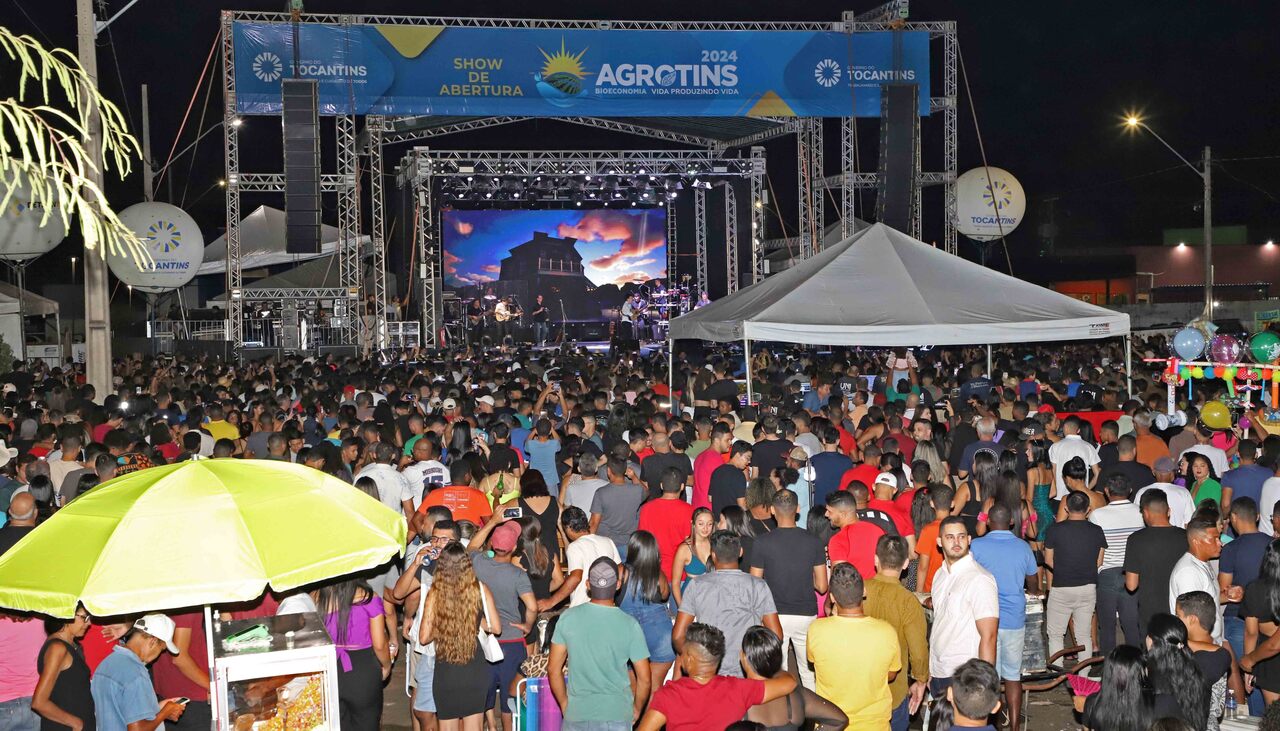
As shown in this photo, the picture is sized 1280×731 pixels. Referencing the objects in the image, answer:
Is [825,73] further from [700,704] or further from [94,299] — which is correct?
[700,704]

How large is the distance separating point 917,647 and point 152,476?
3.48 metres

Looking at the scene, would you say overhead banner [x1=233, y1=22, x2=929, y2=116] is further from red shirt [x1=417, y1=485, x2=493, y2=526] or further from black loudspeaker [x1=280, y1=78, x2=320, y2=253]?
red shirt [x1=417, y1=485, x2=493, y2=526]

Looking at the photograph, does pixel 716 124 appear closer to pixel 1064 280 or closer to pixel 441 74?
pixel 441 74

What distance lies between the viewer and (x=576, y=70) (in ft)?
81.8

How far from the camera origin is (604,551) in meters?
6.76

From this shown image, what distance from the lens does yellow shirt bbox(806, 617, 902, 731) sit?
5266 millimetres

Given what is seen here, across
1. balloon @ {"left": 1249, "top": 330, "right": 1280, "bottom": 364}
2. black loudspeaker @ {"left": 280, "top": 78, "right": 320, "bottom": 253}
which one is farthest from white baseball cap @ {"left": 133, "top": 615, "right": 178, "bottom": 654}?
black loudspeaker @ {"left": 280, "top": 78, "right": 320, "bottom": 253}

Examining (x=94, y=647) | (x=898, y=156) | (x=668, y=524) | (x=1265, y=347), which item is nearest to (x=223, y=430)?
(x=668, y=524)

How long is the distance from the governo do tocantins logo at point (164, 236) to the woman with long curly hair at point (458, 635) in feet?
54.2

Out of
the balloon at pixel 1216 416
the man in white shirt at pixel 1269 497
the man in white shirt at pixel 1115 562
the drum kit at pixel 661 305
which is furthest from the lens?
the drum kit at pixel 661 305

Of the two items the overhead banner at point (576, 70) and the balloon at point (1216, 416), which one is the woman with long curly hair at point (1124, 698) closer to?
the balloon at point (1216, 416)

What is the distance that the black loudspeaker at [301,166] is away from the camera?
73.7ft

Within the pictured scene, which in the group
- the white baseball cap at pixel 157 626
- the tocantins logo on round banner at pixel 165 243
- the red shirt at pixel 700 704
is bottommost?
the red shirt at pixel 700 704

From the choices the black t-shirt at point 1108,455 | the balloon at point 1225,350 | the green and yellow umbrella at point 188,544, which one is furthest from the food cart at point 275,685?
the balloon at point 1225,350
